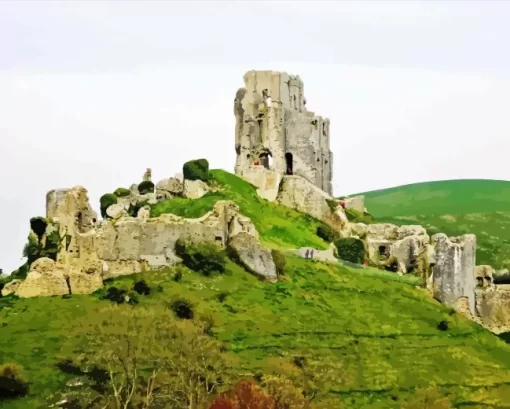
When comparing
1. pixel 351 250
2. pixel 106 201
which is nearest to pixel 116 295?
pixel 351 250

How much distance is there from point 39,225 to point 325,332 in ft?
81.5

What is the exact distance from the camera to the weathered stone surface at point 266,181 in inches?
4530

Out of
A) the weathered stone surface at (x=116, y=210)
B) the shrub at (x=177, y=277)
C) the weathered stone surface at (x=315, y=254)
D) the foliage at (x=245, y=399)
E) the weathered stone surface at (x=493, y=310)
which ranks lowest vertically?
the foliage at (x=245, y=399)

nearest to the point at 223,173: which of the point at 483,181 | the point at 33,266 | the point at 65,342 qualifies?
the point at 33,266

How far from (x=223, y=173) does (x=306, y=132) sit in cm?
1150

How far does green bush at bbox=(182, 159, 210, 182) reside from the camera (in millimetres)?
110250

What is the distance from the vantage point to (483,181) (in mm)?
192500

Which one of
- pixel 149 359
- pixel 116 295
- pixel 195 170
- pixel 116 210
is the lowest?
pixel 149 359

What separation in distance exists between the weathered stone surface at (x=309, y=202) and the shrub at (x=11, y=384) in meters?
48.1

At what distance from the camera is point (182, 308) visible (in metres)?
80.2

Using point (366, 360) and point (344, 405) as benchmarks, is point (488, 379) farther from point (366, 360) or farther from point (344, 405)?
point (344, 405)

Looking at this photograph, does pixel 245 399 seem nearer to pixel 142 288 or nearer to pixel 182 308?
pixel 182 308

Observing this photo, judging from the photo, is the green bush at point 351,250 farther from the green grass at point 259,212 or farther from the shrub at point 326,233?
the shrub at point 326,233

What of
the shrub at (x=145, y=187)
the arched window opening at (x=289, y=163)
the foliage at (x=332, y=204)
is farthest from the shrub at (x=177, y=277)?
the arched window opening at (x=289, y=163)
